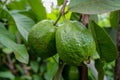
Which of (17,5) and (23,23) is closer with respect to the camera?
(23,23)

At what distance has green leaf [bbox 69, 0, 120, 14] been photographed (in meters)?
0.68

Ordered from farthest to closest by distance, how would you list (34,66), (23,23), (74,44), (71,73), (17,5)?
(34,66)
(17,5)
(23,23)
(71,73)
(74,44)

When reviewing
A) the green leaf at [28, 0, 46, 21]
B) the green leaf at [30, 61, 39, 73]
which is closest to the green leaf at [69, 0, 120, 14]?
the green leaf at [28, 0, 46, 21]

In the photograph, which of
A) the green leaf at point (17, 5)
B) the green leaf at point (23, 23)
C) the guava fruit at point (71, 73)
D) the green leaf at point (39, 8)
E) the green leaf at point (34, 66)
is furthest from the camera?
the green leaf at point (34, 66)

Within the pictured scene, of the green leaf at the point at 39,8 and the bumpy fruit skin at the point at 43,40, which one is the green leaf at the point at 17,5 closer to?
the green leaf at the point at 39,8

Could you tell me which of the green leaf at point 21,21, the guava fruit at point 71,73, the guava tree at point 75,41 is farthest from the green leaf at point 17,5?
the guava fruit at point 71,73

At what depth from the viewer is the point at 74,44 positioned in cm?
67

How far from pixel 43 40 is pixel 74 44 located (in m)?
0.07

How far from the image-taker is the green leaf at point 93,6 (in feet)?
2.24

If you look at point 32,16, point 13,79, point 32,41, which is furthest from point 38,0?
point 13,79

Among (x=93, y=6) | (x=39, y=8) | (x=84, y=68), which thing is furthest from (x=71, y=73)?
(x=39, y=8)

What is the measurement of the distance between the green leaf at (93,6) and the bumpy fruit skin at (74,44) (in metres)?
0.03

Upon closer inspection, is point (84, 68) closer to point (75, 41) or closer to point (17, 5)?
point (75, 41)

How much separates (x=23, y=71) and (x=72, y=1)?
1.23 meters
